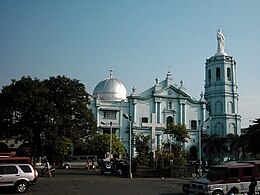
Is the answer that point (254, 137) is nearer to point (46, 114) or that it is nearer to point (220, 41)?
point (46, 114)

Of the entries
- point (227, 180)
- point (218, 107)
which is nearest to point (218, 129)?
point (218, 107)

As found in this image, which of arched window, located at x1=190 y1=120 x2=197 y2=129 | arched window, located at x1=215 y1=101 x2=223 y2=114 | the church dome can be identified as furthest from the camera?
arched window, located at x1=215 y1=101 x2=223 y2=114

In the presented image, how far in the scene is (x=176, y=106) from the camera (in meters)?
72.1

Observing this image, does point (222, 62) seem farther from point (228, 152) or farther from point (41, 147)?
point (41, 147)

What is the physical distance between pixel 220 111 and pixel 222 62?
9.66 meters

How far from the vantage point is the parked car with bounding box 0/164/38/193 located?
1936 centimetres

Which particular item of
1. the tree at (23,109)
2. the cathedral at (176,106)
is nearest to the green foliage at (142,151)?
the tree at (23,109)

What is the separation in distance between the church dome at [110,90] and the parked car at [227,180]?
175 feet

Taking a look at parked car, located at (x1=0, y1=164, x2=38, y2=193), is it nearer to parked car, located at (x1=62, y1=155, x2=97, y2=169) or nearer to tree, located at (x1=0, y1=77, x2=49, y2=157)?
tree, located at (x1=0, y1=77, x2=49, y2=157)

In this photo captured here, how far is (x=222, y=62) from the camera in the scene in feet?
247

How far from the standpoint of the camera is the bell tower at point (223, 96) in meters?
74.8

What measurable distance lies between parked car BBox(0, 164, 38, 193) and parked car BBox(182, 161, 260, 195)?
838cm

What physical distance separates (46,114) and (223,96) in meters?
41.8

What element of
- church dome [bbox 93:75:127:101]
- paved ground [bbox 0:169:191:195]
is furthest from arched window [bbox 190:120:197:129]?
paved ground [bbox 0:169:191:195]
